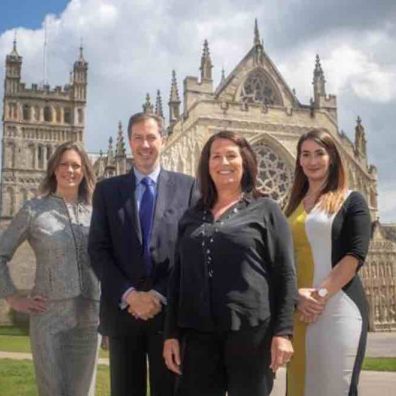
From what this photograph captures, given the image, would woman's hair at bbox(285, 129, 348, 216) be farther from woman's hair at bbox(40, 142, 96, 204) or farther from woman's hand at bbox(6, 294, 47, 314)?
woman's hand at bbox(6, 294, 47, 314)

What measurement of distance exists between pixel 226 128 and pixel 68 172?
2493 cm

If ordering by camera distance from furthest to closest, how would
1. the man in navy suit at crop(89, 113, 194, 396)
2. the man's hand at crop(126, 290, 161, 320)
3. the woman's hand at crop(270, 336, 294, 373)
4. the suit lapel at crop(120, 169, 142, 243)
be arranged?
the suit lapel at crop(120, 169, 142, 243), the man in navy suit at crop(89, 113, 194, 396), the man's hand at crop(126, 290, 161, 320), the woman's hand at crop(270, 336, 294, 373)

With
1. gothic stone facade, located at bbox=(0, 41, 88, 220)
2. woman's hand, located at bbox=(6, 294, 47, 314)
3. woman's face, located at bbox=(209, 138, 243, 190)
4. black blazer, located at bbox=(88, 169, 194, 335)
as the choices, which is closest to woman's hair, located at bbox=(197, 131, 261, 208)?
woman's face, located at bbox=(209, 138, 243, 190)

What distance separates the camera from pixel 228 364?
326 centimetres

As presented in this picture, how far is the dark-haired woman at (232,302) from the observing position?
3.24 m

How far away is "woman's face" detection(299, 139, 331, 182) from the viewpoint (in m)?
4.18

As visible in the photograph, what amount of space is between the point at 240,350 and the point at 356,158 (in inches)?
1205

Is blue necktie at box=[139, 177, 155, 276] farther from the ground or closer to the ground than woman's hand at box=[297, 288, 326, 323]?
farther from the ground

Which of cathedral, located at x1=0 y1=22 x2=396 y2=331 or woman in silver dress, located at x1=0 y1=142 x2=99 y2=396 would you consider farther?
cathedral, located at x1=0 y1=22 x2=396 y2=331

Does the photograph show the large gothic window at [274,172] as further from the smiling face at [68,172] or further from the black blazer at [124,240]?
the black blazer at [124,240]

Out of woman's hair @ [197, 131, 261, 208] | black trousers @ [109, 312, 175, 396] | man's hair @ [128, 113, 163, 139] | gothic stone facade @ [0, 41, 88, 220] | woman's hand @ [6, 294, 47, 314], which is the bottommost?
black trousers @ [109, 312, 175, 396]

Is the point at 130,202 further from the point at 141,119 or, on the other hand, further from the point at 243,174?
the point at 243,174

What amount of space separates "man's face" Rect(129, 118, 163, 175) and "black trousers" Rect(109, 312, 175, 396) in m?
1.07

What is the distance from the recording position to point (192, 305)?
3.34 m
